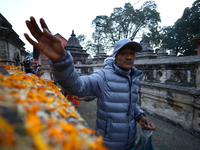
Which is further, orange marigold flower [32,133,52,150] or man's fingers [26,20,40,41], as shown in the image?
man's fingers [26,20,40,41]

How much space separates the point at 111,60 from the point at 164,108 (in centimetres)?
310

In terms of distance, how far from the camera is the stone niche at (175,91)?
2.95 m

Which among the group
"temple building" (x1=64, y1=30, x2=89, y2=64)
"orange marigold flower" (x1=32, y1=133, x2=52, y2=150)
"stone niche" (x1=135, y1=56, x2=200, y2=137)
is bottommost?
"stone niche" (x1=135, y1=56, x2=200, y2=137)

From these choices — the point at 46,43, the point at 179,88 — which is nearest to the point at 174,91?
the point at 179,88

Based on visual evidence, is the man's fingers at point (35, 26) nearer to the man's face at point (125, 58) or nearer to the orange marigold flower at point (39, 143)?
the orange marigold flower at point (39, 143)

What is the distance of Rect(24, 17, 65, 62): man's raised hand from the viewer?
900 millimetres

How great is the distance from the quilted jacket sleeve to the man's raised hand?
5 centimetres

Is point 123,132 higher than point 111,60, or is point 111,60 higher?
point 111,60

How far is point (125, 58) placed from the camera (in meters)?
1.67

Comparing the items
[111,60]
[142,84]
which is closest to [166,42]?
[142,84]

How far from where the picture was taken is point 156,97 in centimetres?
409

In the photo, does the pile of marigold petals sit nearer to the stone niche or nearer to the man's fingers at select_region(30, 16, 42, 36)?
the man's fingers at select_region(30, 16, 42, 36)

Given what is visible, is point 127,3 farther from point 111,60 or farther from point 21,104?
point 21,104

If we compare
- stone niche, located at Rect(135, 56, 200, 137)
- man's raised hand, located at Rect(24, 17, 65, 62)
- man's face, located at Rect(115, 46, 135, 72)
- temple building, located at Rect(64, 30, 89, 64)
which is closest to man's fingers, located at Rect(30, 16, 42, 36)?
man's raised hand, located at Rect(24, 17, 65, 62)
